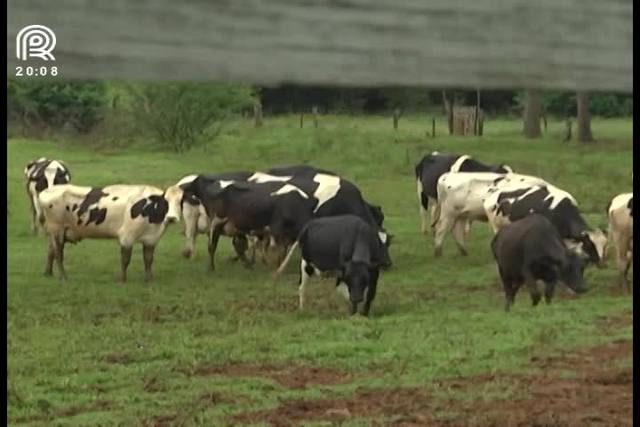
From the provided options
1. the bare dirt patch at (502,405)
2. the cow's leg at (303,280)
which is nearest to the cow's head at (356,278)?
the cow's leg at (303,280)

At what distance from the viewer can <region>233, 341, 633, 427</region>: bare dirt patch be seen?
24.3 ft

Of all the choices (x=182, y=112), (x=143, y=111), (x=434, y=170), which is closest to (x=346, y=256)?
(x=434, y=170)

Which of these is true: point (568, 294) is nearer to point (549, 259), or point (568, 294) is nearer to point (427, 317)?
point (549, 259)

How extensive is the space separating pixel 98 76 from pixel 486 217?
52.6 feet

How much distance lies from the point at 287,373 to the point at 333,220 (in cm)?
514

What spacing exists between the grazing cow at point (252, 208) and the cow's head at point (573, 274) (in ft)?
13.0

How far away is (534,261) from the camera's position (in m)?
12.4

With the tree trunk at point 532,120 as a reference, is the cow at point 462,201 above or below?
below

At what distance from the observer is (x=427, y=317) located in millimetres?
11117

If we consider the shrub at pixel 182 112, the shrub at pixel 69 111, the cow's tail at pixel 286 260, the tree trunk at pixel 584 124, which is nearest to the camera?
the cow's tail at pixel 286 260

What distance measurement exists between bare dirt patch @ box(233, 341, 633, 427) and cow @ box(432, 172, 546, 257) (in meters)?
7.72

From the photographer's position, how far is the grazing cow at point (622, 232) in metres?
13.7

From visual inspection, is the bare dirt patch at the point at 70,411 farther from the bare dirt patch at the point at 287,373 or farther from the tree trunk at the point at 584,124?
the tree trunk at the point at 584,124

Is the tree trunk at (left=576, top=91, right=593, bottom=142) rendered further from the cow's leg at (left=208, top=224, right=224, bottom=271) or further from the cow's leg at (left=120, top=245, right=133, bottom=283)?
the cow's leg at (left=120, top=245, right=133, bottom=283)
